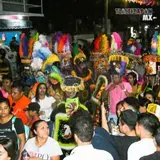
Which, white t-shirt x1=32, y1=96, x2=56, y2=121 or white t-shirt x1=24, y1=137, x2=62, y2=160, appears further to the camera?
white t-shirt x1=32, y1=96, x2=56, y2=121

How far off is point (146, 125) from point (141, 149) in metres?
0.32

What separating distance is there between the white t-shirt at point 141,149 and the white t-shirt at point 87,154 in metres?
0.36

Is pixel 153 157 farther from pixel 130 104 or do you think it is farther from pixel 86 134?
pixel 130 104

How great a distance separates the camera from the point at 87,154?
11.8 ft

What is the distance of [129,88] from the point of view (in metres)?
7.46

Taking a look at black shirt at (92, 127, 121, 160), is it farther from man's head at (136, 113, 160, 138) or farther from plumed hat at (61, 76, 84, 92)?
plumed hat at (61, 76, 84, 92)

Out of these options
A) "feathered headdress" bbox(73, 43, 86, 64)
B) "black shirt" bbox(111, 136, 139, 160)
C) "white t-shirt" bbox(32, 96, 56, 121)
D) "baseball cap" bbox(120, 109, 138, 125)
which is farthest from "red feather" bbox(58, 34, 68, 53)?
"black shirt" bbox(111, 136, 139, 160)

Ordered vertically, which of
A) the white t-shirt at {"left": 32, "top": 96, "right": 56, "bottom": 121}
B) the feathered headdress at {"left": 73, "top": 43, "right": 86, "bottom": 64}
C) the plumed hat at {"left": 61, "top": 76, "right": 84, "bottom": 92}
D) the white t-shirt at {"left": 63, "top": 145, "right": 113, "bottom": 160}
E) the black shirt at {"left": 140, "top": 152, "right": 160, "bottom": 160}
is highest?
the feathered headdress at {"left": 73, "top": 43, "right": 86, "bottom": 64}

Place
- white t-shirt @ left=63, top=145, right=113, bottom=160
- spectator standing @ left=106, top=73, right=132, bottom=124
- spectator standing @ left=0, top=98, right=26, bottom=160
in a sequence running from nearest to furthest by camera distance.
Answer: white t-shirt @ left=63, top=145, right=113, bottom=160 → spectator standing @ left=0, top=98, right=26, bottom=160 → spectator standing @ left=106, top=73, right=132, bottom=124

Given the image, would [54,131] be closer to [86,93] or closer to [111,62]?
[86,93]

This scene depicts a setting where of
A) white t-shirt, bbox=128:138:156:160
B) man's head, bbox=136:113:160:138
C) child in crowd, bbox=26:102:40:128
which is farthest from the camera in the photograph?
child in crowd, bbox=26:102:40:128

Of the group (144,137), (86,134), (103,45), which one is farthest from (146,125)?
(103,45)

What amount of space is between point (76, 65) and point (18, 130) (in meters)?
4.52

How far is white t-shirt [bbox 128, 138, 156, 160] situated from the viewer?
154 inches
